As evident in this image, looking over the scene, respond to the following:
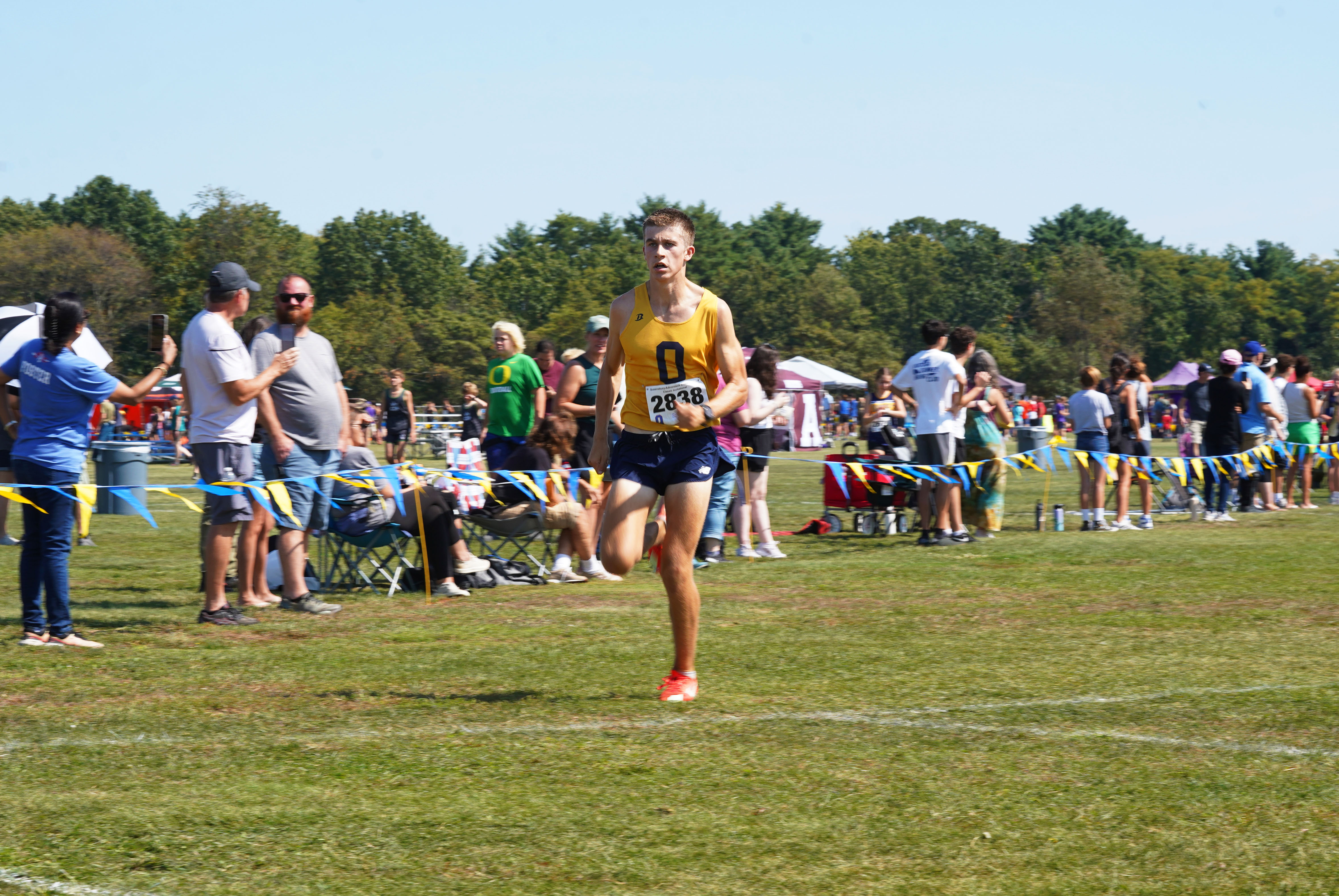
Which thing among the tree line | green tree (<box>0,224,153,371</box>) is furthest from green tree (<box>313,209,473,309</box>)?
green tree (<box>0,224,153,371</box>)

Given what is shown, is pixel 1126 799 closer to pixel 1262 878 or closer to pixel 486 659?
pixel 1262 878

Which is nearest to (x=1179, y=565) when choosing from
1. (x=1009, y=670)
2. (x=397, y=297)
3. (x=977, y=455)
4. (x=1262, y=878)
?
(x=977, y=455)

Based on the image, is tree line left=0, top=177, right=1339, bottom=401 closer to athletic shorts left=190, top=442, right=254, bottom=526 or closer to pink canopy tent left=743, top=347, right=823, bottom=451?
pink canopy tent left=743, top=347, right=823, bottom=451

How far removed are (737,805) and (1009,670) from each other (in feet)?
9.08

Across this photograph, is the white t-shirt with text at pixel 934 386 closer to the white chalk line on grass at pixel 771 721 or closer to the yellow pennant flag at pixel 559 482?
the yellow pennant flag at pixel 559 482

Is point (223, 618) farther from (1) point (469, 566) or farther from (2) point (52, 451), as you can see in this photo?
(1) point (469, 566)

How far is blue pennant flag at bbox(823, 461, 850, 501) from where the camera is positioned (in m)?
14.6

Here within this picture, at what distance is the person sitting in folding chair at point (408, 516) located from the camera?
31.3 ft

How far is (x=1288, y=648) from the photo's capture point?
707cm

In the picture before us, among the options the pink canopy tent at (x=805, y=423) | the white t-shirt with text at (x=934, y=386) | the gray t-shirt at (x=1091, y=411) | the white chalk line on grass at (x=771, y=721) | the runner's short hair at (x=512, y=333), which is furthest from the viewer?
the pink canopy tent at (x=805, y=423)

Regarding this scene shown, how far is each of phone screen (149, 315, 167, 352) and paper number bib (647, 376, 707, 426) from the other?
12.1ft

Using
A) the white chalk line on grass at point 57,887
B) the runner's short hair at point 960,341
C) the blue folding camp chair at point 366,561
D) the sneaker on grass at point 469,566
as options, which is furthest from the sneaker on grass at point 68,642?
the runner's short hair at point 960,341

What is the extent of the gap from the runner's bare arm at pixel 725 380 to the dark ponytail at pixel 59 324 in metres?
3.48

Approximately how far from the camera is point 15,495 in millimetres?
7207
